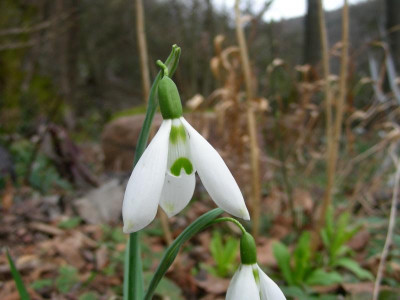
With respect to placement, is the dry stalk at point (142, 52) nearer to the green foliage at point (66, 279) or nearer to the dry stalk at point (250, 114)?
the dry stalk at point (250, 114)

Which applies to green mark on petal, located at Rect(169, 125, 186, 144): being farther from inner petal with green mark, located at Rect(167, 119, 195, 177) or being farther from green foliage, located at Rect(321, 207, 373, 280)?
green foliage, located at Rect(321, 207, 373, 280)

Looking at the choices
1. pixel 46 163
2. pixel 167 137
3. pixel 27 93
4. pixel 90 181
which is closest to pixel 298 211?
pixel 90 181

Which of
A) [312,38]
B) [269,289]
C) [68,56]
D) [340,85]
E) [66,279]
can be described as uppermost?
[68,56]

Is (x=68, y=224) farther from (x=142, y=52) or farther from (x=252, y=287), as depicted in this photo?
(x=252, y=287)

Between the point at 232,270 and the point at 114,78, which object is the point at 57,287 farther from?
the point at 114,78

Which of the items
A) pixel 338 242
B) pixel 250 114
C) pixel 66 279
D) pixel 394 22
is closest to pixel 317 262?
pixel 338 242

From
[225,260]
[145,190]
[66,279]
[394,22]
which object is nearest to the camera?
[145,190]
